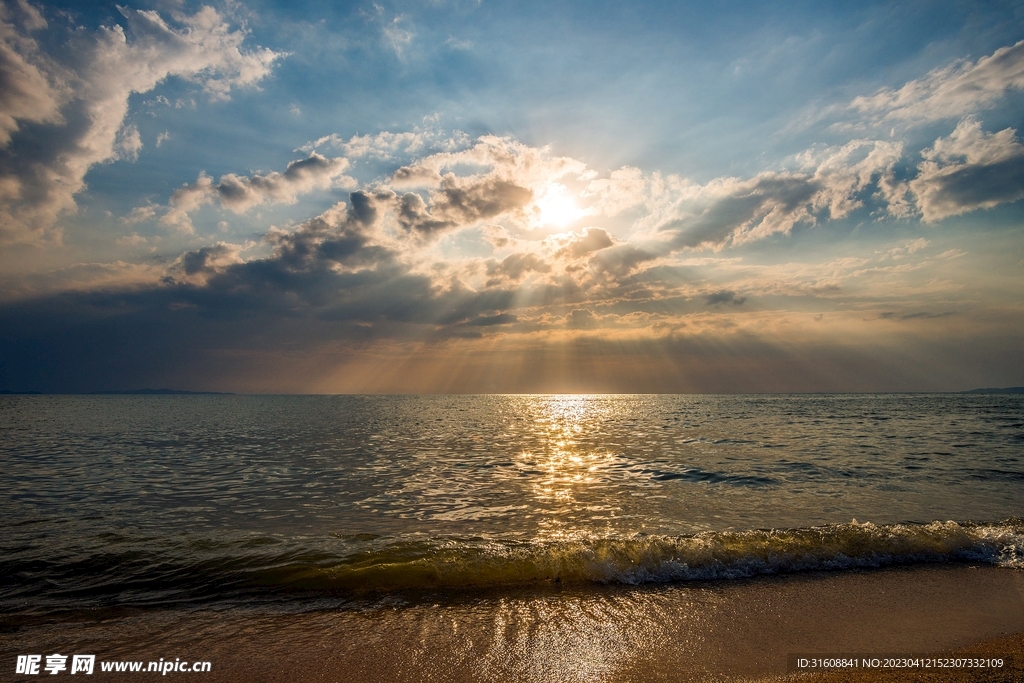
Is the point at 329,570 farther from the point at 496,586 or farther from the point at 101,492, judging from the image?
the point at 101,492

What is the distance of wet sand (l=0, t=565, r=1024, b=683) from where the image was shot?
20.1 feet

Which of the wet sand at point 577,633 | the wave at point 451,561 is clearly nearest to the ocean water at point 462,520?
the wave at point 451,561

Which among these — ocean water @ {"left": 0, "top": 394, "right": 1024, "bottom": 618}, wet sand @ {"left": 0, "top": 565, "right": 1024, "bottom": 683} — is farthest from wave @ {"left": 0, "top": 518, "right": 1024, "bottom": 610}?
wet sand @ {"left": 0, "top": 565, "right": 1024, "bottom": 683}

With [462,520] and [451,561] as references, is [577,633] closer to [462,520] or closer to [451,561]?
[451,561]

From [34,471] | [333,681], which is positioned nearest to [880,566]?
[333,681]

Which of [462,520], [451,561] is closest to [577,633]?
[451,561]

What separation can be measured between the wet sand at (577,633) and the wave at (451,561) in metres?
0.75

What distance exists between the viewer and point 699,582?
31.5 feet

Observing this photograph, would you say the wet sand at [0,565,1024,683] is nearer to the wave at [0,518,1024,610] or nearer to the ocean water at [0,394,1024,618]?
the wave at [0,518,1024,610]

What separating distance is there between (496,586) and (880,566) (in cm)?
863

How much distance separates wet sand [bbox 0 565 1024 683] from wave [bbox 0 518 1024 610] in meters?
0.75

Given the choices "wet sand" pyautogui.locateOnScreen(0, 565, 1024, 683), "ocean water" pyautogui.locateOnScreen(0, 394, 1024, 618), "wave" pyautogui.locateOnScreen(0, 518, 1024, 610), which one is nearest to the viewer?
"wet sand" pyautogui.locateOnScreen(0, 565, 1024, 683)

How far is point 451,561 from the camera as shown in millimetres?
10203

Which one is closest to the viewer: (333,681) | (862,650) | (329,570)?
(333,681)
